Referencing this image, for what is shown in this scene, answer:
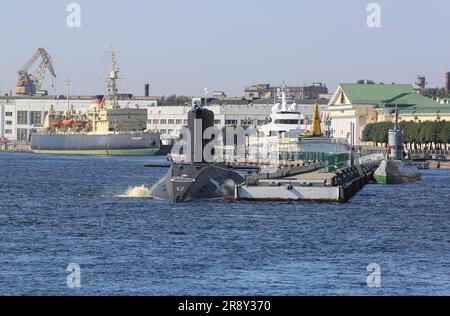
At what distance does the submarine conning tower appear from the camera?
76375 millimetres

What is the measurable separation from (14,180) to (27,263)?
67.2 meters

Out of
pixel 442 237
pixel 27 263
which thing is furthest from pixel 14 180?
pixel 27 263

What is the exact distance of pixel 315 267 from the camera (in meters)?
39.1

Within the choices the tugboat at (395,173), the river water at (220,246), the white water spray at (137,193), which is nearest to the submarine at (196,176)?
the white water spray at (137,193)

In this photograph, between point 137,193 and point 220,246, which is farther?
point 137,193

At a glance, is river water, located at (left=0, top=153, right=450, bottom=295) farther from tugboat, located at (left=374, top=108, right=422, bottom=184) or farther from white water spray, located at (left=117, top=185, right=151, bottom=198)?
tugboat, located at (left=374, top=108, right=422, bottom=184)

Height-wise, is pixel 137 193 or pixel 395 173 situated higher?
pixel 137 193

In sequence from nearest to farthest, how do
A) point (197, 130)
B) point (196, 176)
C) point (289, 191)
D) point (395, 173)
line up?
point (289, 191) → point (196, 176) → point (197, 130) → point (395, 173)

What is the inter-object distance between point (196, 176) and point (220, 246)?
27.7 meters

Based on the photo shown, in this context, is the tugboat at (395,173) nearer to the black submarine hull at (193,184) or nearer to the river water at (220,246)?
the river water at (220,246)

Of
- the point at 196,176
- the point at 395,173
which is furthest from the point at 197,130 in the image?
the point at 395,173

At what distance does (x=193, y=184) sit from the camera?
236ft

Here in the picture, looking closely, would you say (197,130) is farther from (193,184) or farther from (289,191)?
(289,191)
